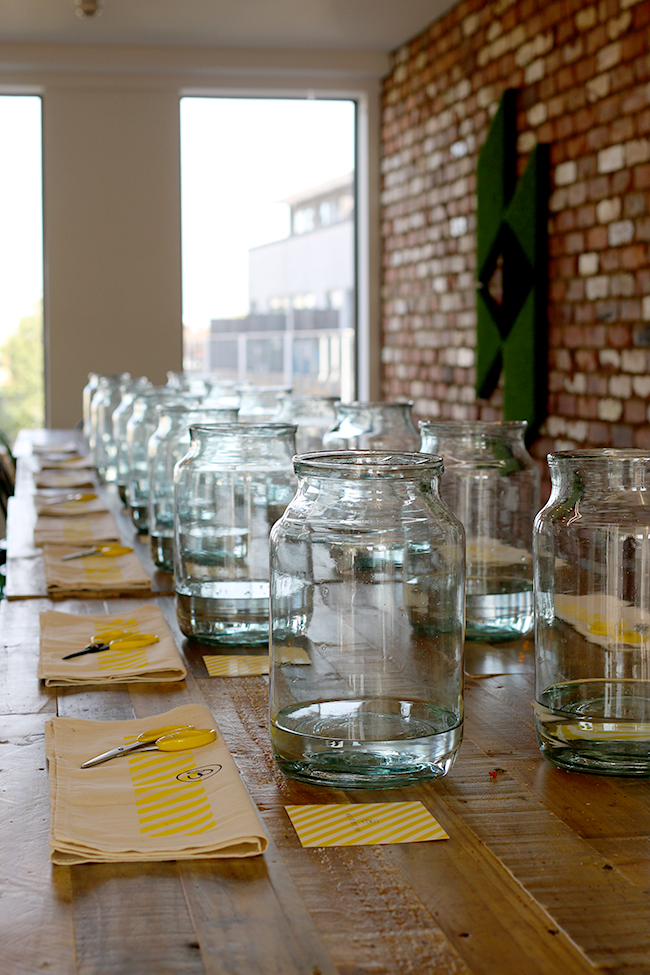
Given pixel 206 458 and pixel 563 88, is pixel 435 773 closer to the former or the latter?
pixel 206 458

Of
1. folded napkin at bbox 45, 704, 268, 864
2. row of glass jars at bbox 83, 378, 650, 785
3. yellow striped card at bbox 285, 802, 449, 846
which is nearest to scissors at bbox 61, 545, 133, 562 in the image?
Result: folded napkin at bbox 45, 704, 268, 864

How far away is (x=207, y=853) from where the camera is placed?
731mm

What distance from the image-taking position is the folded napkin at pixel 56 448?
153 inches

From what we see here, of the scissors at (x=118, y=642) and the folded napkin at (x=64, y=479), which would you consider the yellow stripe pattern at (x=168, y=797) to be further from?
the folded napkin at (x=64, y=479)

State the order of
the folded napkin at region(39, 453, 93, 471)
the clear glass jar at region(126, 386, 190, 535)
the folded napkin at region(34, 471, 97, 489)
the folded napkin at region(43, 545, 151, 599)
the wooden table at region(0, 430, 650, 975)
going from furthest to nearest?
the folded napkin at region(39, 453, 93, 471), the folded napkin at region(34, 471, 97, 489), the clear glass jar at region(126, 386, 190, 535), the folded napkin at region(43, 545, 151, 599), the wooden table at region(0, 430, 650, 975)

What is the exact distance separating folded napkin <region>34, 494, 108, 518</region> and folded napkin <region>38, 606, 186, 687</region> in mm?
907

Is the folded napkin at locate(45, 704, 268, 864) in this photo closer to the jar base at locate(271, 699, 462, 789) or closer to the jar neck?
the jar base at locate(271, 699, 462, 789)

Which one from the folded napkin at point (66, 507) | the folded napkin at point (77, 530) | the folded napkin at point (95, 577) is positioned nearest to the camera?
the folded napkin at point (95, 577)

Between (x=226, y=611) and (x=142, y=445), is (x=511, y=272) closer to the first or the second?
(x=142, y=445)

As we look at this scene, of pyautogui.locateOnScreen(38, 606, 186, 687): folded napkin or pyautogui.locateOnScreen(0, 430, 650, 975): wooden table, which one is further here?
pyautogui.locateOnScreen(38, 606, 186, 687): folded napkin

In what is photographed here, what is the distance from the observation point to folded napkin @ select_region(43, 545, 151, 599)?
1.60m

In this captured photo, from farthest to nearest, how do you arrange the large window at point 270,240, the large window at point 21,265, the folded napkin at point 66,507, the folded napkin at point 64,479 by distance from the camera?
1. the large window at point 270,240
2. the large window at point 21,265
3. the folded napkin at point 64,479
4. the folded napkin at point 66,507

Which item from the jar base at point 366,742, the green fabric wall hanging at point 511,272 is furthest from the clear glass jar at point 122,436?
the green fabric wall hanging at point 511,272

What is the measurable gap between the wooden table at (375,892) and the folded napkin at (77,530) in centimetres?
107
